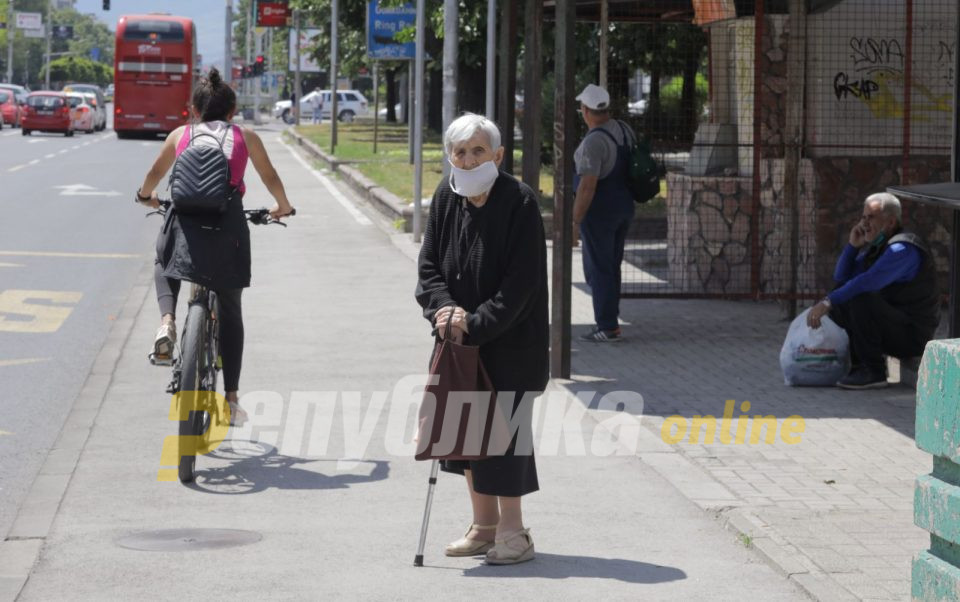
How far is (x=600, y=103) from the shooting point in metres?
11.1

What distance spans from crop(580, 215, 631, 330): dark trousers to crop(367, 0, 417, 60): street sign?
15.2 metres

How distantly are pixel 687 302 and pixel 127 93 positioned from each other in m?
39.8

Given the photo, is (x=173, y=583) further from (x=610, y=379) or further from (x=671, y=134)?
(x=671, y=134)

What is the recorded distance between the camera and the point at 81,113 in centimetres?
5834

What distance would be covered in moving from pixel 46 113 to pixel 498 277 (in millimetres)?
52308

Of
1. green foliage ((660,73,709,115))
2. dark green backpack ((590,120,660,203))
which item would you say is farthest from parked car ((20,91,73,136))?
dark green backpack ((590,120,660,203))

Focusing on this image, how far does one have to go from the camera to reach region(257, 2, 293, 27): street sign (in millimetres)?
79000

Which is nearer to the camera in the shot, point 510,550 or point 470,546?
point 510,550

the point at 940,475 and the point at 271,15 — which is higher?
the point at 271,15

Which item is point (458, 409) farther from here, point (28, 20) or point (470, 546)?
point (28, 20)

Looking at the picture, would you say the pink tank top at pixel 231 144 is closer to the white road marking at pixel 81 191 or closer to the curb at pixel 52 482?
the curb at pixel 52 482

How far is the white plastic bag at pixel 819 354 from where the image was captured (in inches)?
376

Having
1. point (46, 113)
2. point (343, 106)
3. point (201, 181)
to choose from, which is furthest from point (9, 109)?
point (201, 181)

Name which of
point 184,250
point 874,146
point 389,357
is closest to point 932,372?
point 184,250
